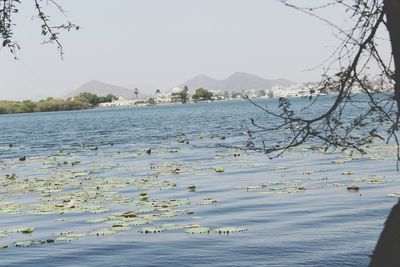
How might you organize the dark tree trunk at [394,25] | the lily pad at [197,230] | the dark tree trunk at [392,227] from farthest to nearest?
1. the lily pad at [197,230]
2. the dark tree trunk at [394,25]
3. the dark tree trunk at [392,227]

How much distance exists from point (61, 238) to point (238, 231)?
493 cm

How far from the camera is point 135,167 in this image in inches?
1321

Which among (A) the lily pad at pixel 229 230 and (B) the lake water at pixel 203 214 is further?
(A) the lily pad at pixel 229 230

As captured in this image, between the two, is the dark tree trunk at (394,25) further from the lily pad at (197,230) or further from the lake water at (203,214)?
the lily pad at (197,230)

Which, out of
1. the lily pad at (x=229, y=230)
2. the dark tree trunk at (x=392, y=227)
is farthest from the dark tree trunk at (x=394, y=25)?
the lily pad at (x=229, y=230)

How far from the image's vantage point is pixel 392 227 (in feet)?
19.1

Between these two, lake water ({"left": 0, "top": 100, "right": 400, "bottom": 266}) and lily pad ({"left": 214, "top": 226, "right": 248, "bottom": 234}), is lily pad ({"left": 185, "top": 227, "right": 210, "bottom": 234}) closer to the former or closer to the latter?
lake water ({"left": 0, "top": 100, "right": 400, "bottom": 266})

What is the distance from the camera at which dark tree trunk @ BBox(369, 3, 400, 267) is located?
5.68m

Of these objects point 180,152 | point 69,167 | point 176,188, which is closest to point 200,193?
point 176,188

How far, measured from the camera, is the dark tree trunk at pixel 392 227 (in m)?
5.68

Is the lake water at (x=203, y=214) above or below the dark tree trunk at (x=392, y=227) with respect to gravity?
below

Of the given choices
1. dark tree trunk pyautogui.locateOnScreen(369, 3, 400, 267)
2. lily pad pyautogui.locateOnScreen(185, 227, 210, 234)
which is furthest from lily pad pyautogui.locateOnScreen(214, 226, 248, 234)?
dark tree trunk pyautogui.locateOnScreen(369, 3, 400, 267)

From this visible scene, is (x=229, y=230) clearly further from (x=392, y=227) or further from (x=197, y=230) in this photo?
(x=392, y=227)

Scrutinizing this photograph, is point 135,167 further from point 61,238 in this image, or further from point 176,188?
point 61,238
